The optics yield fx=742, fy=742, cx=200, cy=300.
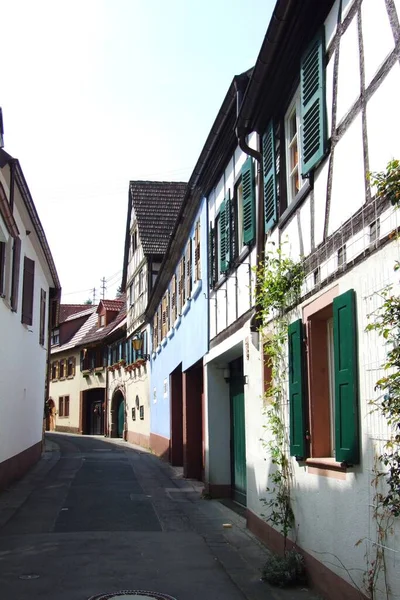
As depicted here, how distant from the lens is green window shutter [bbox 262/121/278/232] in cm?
841

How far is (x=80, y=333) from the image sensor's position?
4612cm

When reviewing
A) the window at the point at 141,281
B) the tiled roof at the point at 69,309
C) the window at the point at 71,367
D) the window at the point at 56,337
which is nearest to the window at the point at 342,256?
the window at the point at 141,281

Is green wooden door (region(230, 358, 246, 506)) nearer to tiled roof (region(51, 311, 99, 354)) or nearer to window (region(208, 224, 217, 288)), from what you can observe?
window (region(208, 224, 217, 288))

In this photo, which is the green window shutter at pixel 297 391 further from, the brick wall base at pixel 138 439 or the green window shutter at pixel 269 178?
the brick wall base at pixel 138 439

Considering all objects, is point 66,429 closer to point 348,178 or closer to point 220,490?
point 220,490

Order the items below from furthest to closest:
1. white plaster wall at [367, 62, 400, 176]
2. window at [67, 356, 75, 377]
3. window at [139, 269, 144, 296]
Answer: window at [67, 356, 75, 377], window at [139, 269, 144, 296], white plaster wall at [367, 62, 400, 176]

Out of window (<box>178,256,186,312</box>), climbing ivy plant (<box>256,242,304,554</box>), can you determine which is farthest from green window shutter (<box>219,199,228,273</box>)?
window (<box>178,256,186,312</box>)

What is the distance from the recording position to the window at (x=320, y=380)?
5.77 m

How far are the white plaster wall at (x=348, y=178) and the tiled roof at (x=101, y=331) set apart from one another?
109 ft

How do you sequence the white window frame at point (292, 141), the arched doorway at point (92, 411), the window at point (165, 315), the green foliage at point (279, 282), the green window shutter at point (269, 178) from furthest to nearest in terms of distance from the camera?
the arched doorway at point (92, 411), the window at point (165, 315), the green window shutter at point (269, 178), the white window frame at point (292, 141), the green foliage at point (279, 282)

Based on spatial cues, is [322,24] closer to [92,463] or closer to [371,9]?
[371,9]

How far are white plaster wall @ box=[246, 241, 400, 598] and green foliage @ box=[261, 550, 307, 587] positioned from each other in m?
0.16

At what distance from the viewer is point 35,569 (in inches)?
309

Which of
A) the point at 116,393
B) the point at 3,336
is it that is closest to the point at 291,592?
the point at 3,336
